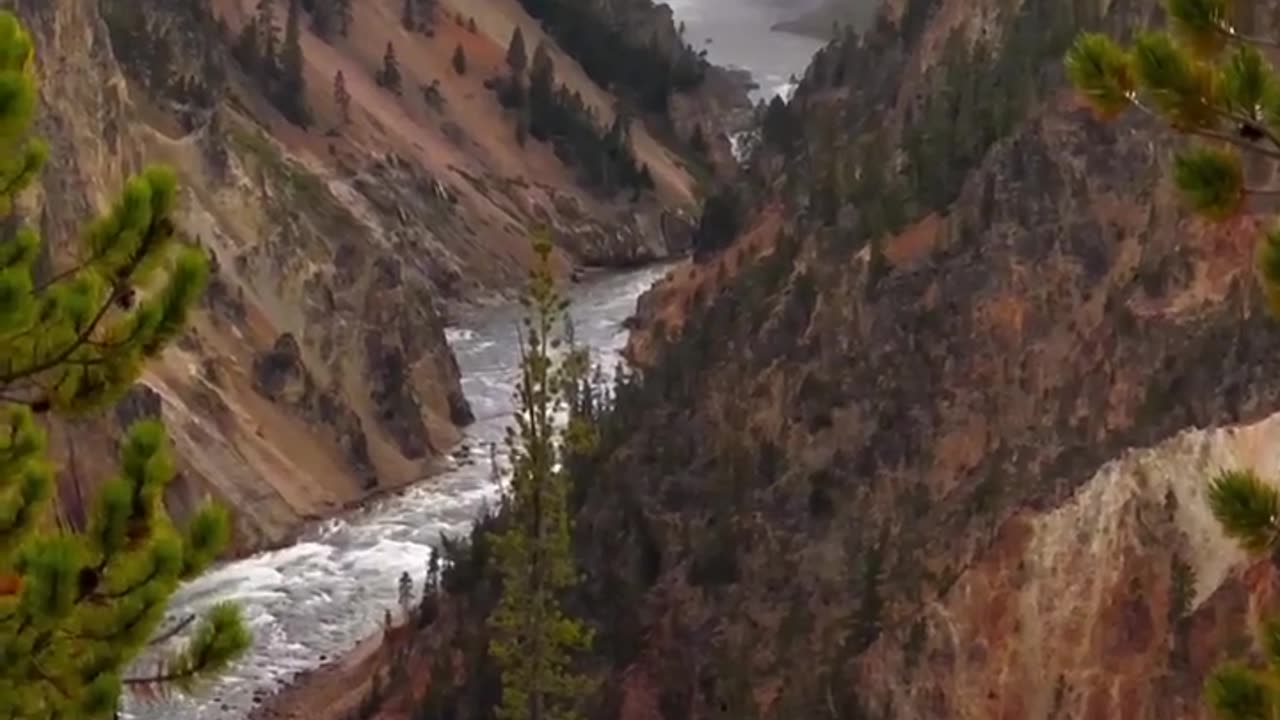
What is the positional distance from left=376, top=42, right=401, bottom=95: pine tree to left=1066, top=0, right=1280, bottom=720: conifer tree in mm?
61288

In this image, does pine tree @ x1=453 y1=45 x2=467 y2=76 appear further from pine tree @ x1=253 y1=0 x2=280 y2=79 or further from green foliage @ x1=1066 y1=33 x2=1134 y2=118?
green foliage @ x1=1066 y1=33 x2=1134 y2=118

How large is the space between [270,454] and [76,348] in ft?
111

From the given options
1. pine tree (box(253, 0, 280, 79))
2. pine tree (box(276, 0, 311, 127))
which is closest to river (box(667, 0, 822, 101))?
pine tree (box(253, 0, 280, 79))

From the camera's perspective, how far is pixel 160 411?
37.9 m

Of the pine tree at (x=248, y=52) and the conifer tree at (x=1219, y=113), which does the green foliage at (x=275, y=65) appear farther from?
the conifer tree at (x=1219, y=113)

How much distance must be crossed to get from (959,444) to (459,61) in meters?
47.2

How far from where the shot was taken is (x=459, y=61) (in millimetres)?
71312

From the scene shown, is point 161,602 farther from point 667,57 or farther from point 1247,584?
point 667,57

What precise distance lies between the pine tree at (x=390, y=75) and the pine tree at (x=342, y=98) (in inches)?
118

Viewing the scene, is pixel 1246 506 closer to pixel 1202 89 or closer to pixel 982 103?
pixel 1202 89

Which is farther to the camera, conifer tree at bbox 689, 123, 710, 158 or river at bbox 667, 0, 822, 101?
river at bbox 667, 0, 822, 101

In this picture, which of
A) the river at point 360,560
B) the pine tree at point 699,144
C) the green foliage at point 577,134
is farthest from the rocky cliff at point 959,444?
the pine tree at point 699,144

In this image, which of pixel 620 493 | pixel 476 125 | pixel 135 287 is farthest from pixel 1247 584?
pixel 476 125

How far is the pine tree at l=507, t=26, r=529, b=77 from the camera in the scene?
238 ft
